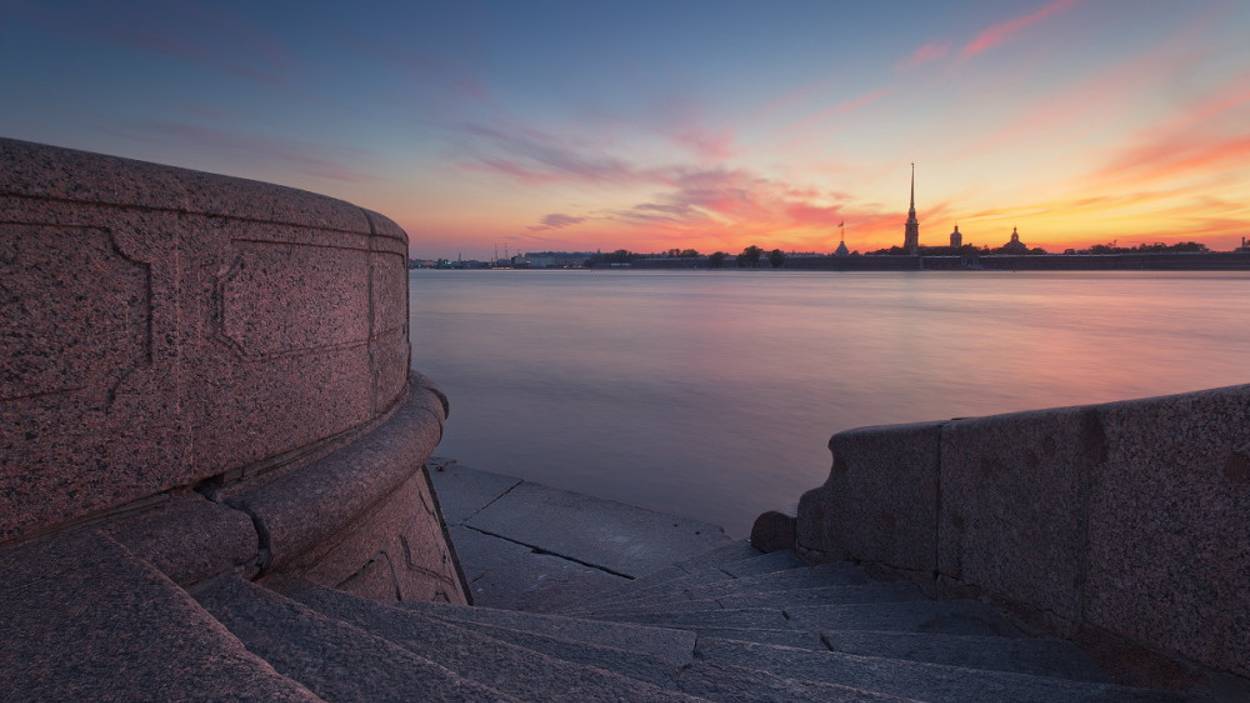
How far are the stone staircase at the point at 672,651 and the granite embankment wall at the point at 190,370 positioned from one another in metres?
0.29

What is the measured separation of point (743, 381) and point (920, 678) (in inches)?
597

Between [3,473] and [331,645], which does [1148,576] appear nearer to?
[331,645]

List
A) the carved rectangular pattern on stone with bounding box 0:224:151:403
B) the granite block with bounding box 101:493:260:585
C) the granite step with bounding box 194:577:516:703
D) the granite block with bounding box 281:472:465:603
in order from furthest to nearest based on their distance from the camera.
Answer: the granite block with bounding box 281:472:465:603, the granite block with bounding box 101:493:260:585, the carved rectangular pattern on stone with bounding box 0:224:151:403, the granite step with bounding box 194:577:516:703

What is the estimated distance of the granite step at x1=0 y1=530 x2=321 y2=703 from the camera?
1213 mm

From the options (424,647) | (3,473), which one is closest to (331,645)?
(424,647)

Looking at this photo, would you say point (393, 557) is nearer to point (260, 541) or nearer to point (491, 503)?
point (260, 541)

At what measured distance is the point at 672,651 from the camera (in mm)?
2246

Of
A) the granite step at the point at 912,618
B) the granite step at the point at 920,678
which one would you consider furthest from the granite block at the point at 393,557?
the granite step at the point at 912,618

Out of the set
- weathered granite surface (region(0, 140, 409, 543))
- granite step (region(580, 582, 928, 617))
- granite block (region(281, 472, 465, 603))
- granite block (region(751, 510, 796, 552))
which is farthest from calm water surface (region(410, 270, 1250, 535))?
weathered granite surface (region(0, 140, 409, 543))

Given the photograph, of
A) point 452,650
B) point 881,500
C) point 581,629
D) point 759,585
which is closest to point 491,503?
point 759,585

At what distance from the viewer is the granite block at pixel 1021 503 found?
7.88 feet

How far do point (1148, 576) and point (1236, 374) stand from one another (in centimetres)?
2013

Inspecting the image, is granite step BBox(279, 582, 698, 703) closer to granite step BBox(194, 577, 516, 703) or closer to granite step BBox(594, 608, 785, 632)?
→ granite step BBox(194, 577, 516, 703)

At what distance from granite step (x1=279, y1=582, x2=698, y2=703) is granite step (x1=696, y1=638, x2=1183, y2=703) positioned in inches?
30.1
